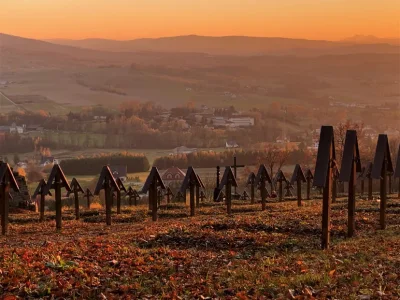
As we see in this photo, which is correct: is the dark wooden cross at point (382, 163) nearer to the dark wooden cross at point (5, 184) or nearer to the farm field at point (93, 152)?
the dark wooden cross at point (5, 184)

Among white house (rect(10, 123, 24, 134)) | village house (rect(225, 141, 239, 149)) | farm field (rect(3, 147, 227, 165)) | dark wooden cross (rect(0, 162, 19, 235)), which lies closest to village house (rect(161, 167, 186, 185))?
farm field (rect(3, 147, 227, 165))

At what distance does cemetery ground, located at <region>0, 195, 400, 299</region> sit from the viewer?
12094 mm

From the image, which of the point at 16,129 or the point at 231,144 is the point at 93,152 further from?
the point at 16,129

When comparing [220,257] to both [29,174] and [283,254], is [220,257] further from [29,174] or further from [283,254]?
[29,174]

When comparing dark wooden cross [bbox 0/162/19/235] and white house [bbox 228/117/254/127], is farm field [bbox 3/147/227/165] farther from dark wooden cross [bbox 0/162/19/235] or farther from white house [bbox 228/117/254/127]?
dark wooden cross [bbox 0/162/19/235]

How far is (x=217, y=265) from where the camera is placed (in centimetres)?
1484

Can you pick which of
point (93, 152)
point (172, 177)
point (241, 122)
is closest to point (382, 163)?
point (172, 177)

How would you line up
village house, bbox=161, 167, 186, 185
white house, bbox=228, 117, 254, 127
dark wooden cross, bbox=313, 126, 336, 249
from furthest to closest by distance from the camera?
white house, bbox=228, 117, 254, 127, village house, bbox=161, 167, 186, 185, dark wooden cross, bbox=313, 126, 336, 249

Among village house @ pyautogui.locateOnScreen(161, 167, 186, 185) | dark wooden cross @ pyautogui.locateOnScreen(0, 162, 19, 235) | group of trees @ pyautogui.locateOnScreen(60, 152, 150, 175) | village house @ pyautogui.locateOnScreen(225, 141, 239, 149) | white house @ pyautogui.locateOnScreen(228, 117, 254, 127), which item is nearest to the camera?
dark wooden cross @ pyautogui.locateOnScreen(0, 162, 19, 235)

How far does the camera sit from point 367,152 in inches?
3376

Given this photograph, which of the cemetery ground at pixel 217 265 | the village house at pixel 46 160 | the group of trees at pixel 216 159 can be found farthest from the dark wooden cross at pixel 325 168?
the village house at pixel 46 160

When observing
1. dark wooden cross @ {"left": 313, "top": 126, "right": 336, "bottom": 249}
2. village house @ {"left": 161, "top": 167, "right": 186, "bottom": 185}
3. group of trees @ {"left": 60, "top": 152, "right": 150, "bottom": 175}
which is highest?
dark wooden cross @ {"left": 313, "top": 126, "right": 336, "bottom": 249}

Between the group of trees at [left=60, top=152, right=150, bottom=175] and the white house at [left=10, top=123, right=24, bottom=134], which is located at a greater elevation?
the white house at [left=10, top=123, right=24, bottom=134]

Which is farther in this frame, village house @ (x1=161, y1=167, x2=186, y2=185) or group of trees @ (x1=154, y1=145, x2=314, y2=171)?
group of trees @ (x1=154, y1=145, x2=314, y2=171)
